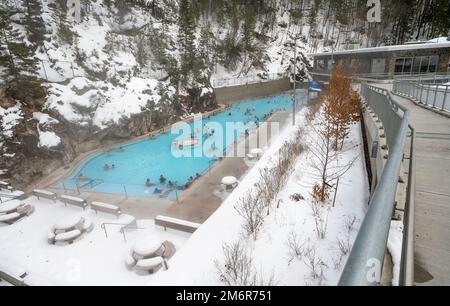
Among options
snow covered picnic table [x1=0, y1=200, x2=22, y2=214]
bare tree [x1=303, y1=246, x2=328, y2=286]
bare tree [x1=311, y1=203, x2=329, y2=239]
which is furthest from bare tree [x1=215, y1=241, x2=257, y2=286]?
snow covered picnic table [x1=0, y1=200, x2=22, y2=214]

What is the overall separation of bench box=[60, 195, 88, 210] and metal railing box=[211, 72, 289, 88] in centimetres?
3390

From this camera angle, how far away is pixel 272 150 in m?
19.3

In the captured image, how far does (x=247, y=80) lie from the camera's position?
49906 millimetres

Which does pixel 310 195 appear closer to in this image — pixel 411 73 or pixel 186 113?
pixel 186 113

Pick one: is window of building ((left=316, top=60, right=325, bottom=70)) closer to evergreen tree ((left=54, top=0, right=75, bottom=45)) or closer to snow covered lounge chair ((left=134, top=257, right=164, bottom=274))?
evergreen tree ((left=54, top=0, right=75, bottom=45))

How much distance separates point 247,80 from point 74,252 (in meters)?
44.8

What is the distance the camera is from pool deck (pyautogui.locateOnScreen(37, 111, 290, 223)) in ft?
44.5

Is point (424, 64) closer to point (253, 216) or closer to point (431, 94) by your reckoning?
point (431, 94)

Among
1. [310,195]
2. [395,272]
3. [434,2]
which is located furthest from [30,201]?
[434,2]

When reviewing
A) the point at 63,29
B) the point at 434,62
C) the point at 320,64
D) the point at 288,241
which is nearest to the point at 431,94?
the point at 288,241

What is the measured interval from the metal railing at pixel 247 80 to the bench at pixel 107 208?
113 feet

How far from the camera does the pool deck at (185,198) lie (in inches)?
534

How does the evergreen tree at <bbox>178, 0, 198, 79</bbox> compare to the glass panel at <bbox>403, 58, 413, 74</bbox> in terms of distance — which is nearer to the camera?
the glass panel at <bbox>403, 58, 413, 74</bbox>

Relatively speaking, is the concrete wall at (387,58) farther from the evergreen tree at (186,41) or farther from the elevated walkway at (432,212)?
the elevated walkway at (432,212)
